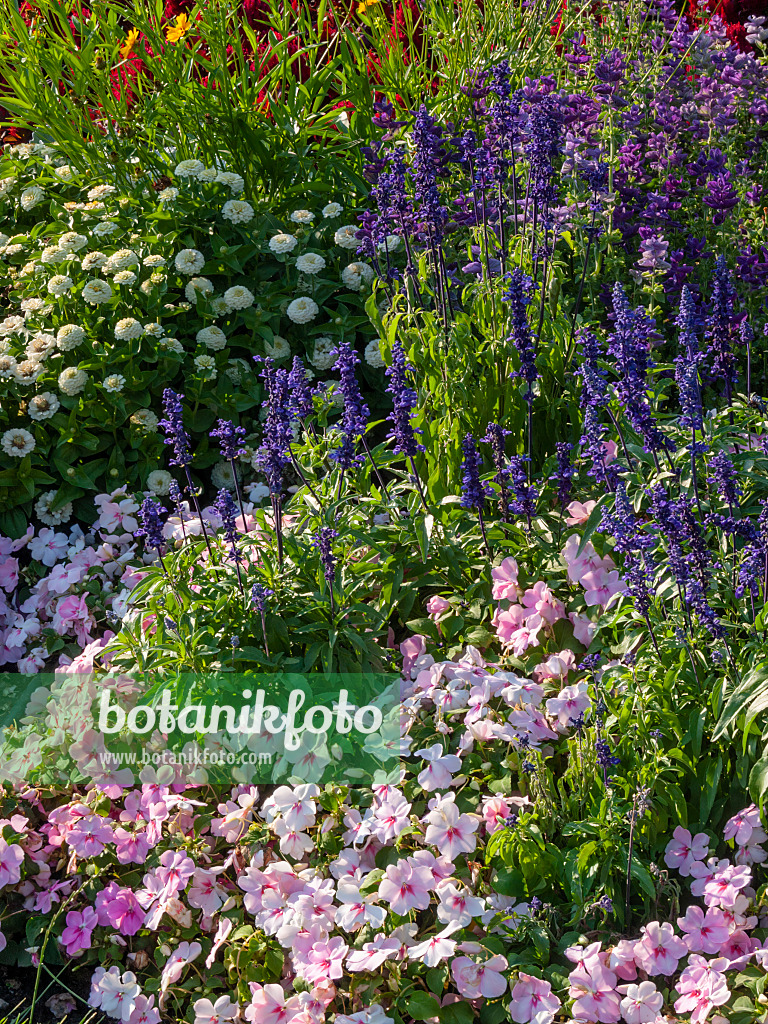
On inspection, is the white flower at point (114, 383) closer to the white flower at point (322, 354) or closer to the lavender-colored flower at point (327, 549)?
the white flower at point (322, 354)

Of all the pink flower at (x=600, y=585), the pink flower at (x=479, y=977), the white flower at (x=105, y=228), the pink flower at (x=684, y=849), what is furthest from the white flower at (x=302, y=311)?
the pink flower at (x=479, y=977)

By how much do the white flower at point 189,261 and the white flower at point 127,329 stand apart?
0.37 metres

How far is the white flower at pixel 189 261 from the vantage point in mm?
4180

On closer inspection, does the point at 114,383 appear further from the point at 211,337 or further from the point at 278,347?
the point at 278,347

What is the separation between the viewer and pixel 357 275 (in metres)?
4.31

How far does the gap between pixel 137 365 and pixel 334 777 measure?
2.03 m

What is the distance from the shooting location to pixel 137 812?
2709 mm

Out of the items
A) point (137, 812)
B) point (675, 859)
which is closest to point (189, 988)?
point (137, 812)

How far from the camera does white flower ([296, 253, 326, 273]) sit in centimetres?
425

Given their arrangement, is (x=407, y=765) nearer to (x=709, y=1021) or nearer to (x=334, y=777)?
(x=334, y=777)

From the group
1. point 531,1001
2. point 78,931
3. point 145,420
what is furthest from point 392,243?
point 531,1001

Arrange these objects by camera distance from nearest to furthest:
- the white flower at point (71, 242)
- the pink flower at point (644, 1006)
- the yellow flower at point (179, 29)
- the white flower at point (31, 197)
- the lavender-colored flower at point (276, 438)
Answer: the pink flower at point (644, 1006) < the lavender-colored flower at point (276, 438) < the white flower at point (71, 242) < the white flower at point (31, 197) < the yellow flower at point (179, 29)

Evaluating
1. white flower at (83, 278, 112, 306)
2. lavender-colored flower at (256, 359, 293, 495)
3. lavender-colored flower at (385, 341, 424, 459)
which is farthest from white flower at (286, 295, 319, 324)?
lavender-colored flower at (256, 359, 293, 495)

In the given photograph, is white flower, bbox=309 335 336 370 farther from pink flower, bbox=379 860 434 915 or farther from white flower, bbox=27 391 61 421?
pink flower, bbox=379 860 434 915
